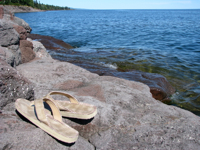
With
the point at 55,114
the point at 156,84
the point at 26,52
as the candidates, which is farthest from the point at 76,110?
the point at 26,52

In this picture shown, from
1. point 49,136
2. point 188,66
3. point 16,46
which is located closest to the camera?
point 49,136

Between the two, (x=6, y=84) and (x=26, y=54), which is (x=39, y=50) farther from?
(x=6, y=84)

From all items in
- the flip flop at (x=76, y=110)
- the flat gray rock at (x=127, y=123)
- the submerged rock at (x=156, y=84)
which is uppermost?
→ the flip flop at (x=76, y=110)

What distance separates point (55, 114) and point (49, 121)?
0.39 ft

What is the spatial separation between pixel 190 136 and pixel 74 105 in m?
1.61

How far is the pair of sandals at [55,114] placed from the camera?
1.88m

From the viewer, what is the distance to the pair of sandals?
1.88m

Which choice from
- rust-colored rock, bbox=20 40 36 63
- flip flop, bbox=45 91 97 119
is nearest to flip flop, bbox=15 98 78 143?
flip flop, bbox=45 91 97 119

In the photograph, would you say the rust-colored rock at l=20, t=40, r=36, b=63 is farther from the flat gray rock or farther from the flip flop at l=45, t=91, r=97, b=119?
the flip flop at l=45, t=91, r=97, b=119

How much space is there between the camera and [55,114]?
84.5 inches

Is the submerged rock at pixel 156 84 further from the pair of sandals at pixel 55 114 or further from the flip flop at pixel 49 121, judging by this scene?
the flip flop at pixel 49 121

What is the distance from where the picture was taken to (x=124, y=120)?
7.97 feet

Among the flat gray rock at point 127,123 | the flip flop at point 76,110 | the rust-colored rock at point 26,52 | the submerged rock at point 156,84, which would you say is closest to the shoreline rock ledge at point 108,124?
the flat gray rock at point 127,123

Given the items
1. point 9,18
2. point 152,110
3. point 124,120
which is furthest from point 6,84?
point 9,18
